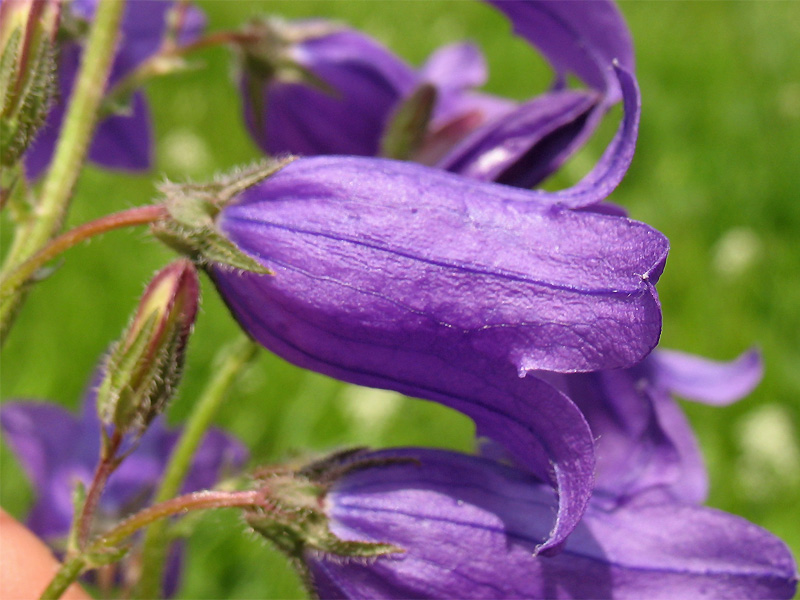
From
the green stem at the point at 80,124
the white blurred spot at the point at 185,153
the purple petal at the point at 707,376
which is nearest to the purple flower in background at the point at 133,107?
the green stem at the point at 80,124

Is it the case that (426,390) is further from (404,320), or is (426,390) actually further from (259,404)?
(259,404)

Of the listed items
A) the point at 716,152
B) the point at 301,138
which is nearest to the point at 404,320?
the point at 301,138

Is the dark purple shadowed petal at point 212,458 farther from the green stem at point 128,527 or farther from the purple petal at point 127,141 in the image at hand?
the green stem at point 128,527

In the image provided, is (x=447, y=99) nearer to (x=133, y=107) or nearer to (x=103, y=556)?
(x=133, y=107)

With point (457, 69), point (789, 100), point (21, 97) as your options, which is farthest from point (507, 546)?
point (789, 100)

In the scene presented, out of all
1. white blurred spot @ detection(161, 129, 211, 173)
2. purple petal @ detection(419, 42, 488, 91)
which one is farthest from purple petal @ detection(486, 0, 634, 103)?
white blurred spot @ detection(161, 129, 211, 173)
